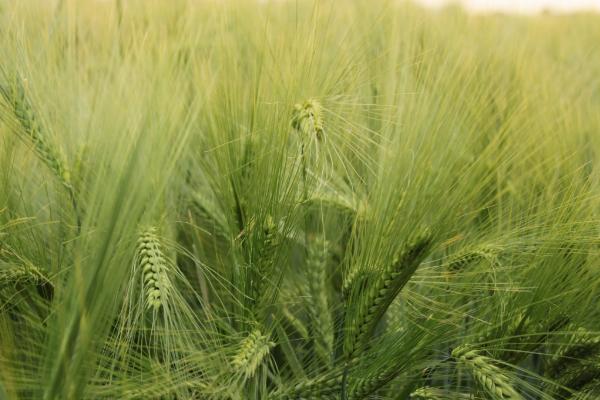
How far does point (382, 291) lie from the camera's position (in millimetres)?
925

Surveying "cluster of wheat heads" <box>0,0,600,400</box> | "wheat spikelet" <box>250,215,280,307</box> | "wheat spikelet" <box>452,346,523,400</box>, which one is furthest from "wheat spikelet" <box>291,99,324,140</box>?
"wheat spikelet" <box>452,346,523,400</box>

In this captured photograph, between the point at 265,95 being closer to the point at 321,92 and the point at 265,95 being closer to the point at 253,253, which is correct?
the point at 321,92

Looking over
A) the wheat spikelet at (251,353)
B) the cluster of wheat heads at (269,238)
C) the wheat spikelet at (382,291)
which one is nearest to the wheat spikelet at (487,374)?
the cluster of wheat heads at (269,238)

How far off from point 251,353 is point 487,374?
1.15 ft

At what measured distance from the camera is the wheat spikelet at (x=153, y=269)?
0.91 meters

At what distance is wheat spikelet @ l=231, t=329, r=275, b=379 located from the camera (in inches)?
37.1

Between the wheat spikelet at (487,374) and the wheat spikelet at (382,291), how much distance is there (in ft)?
0.51

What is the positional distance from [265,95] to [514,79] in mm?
838

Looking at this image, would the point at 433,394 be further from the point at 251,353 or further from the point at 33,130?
the point at 33,130

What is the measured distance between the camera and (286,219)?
3.30ft

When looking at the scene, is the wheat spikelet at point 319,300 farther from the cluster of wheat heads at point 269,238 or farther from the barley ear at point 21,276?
the barley ear at point 21,276

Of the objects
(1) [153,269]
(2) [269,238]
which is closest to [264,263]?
(2) [269,238]

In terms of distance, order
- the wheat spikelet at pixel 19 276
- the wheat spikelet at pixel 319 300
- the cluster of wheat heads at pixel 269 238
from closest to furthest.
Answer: the cluster of wheat heads at pixel 269 238
the wheat spikelet at pixel 19 276
the wheat spikelet at pixel 319 300

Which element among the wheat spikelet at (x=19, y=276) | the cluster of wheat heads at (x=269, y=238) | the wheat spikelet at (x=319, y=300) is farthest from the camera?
the wheat spikelet at (x=319, y=300)
